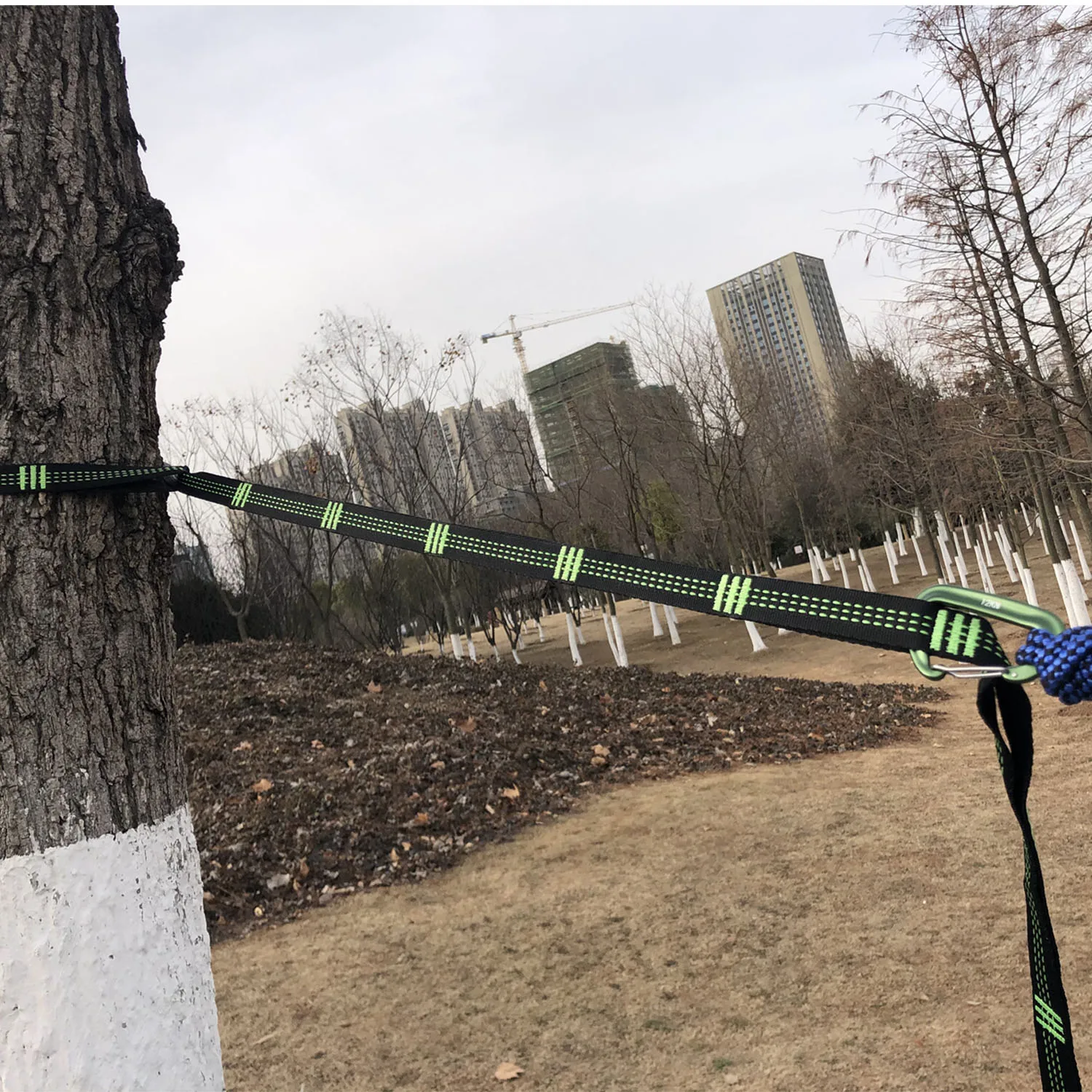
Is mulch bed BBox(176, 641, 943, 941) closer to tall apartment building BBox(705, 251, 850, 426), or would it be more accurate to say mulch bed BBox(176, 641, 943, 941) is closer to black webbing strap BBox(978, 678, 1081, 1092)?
black webbing strap BBox(978, 678, 1081, 1092)

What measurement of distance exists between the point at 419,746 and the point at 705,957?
457cm

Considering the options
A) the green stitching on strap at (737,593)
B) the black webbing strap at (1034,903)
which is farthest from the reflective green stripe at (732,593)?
the black webbing strap at (1034,903)

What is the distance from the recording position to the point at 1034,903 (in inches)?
49.1

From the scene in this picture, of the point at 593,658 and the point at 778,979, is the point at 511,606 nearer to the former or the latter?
the point at 593,658

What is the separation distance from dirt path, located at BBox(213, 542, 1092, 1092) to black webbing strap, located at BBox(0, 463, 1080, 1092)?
7.78 ft

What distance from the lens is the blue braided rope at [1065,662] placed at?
3.67 feet

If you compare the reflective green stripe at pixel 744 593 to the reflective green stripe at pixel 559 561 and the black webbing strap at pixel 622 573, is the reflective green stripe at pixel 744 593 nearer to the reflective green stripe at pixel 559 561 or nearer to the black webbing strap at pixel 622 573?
the black webbing strap at pixel 622 573

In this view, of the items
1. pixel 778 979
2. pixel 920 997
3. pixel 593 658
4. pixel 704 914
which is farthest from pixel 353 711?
pixel 593 658

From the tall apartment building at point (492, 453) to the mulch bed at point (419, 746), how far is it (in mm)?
9581

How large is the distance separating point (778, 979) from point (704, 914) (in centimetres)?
88

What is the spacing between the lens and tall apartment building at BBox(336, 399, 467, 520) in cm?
2212

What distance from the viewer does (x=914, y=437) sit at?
19.2m

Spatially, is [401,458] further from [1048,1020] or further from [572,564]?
[1048,1020]

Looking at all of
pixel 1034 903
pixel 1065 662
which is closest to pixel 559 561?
pixel 1065 662
